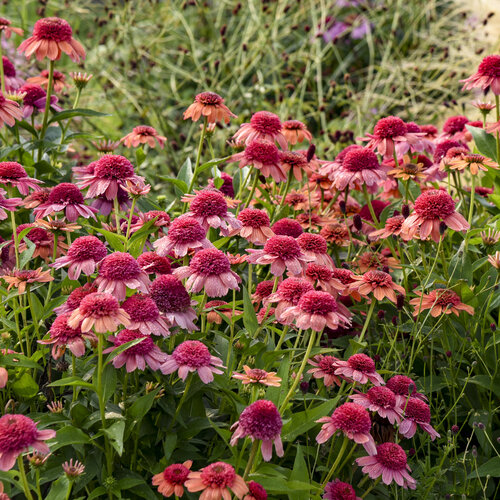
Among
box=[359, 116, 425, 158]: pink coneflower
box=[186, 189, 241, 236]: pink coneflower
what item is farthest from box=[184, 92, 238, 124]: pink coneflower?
box=[359, 116, 425, 158]: pink coneflower

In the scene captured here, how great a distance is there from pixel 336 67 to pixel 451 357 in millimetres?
5066

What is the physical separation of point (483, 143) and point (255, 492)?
5.80 ft

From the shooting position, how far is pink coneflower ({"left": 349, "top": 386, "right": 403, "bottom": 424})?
5.11ft

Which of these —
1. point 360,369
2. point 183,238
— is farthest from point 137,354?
point 360,369

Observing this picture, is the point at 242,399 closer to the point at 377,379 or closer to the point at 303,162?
the point at 377,379

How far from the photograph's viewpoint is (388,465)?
152cm

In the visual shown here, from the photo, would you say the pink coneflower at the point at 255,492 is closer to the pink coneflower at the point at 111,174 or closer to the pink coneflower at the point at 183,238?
the pink coneflower at the point at 183,238

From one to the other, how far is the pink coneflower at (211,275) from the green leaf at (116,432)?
1.09ft

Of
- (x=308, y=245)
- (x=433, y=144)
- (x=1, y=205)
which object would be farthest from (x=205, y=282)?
(x=433, y=144)

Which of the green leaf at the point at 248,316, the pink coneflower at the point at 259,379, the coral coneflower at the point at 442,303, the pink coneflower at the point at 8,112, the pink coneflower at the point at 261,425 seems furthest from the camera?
the pink coneflower at the point at 8,112

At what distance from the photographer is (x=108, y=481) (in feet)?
4.52

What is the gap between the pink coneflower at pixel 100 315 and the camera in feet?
4.24

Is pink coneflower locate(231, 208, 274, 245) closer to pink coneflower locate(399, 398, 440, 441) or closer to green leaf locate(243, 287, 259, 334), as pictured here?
green leaf locate(243, 287, 259, 334)

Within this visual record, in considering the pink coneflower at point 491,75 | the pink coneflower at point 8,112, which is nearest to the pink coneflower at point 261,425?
the pink coneflower at point 8,112
